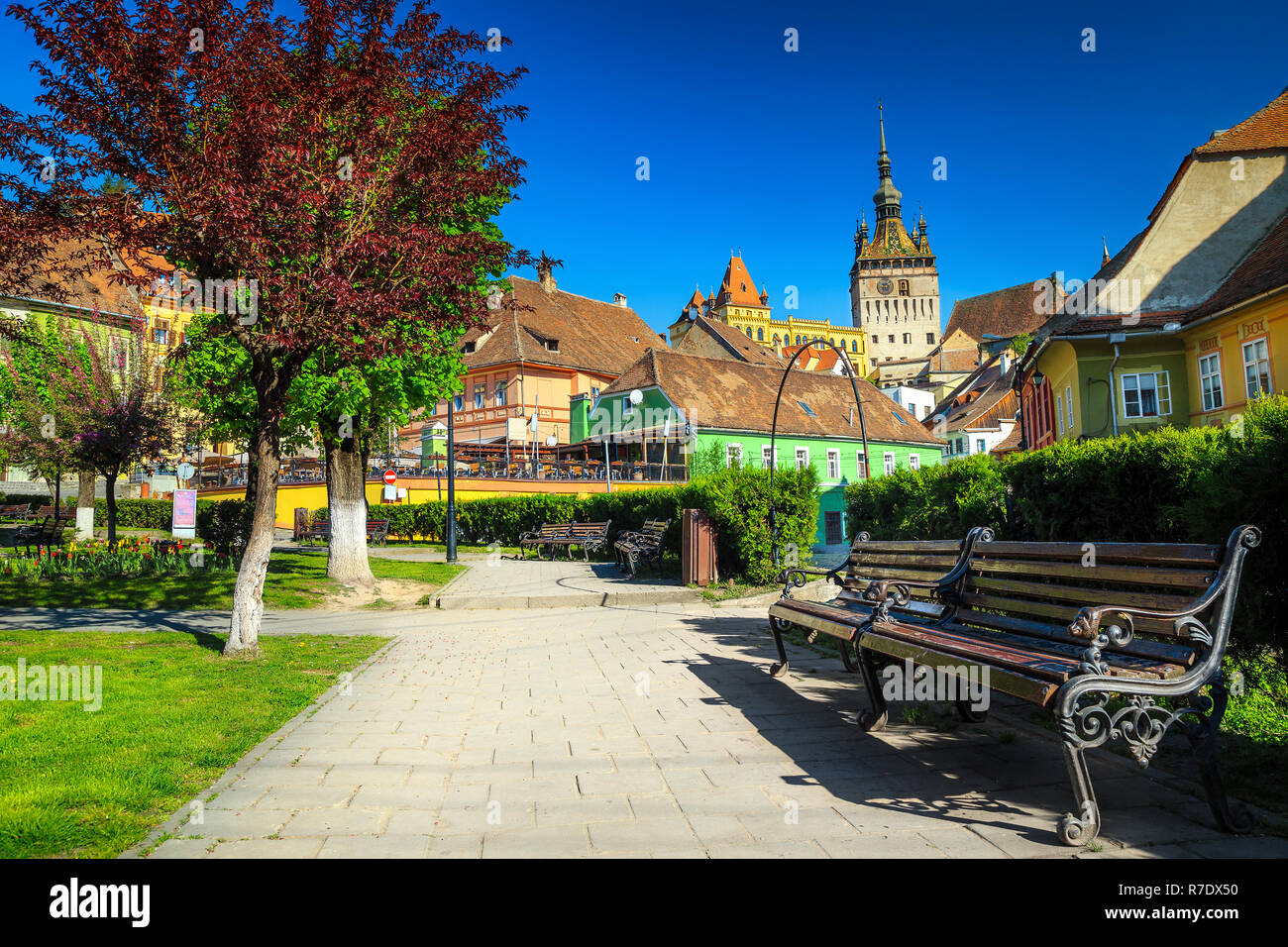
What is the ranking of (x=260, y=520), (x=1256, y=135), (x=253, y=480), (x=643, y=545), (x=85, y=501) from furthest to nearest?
1. (x=85, y=501)
2. (x=1256, y=135)
3. (x=643, y=545)
4. (x=253, y=480)
5. (x=260, y=520)

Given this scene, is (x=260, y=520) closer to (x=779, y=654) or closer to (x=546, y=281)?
(x=779, y=654)

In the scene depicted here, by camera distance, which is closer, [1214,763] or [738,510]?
[1214,763]

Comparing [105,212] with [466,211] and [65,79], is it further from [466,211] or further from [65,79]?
[466,211]

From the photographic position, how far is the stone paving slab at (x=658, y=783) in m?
3.42

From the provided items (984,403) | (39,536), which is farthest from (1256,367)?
(984,403)

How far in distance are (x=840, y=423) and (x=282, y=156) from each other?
4244cm

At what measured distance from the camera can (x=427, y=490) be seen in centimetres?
3816

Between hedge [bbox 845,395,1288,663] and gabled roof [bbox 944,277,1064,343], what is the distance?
4699 inches

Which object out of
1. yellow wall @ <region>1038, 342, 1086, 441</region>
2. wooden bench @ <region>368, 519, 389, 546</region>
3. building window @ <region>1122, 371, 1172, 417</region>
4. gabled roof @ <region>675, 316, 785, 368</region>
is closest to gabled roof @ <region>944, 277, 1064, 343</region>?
gabled roof @ <region>675, 316, 785, 368</region>

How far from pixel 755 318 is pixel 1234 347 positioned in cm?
11643

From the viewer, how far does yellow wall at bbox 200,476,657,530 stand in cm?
3712

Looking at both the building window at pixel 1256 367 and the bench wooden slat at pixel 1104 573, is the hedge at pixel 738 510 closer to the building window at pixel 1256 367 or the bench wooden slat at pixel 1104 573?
the bench wooden slat at pixel 1104 573

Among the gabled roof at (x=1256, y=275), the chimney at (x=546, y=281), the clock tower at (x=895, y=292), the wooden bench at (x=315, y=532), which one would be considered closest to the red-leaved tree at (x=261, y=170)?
the gabled roof at (x=1256, y=275)
